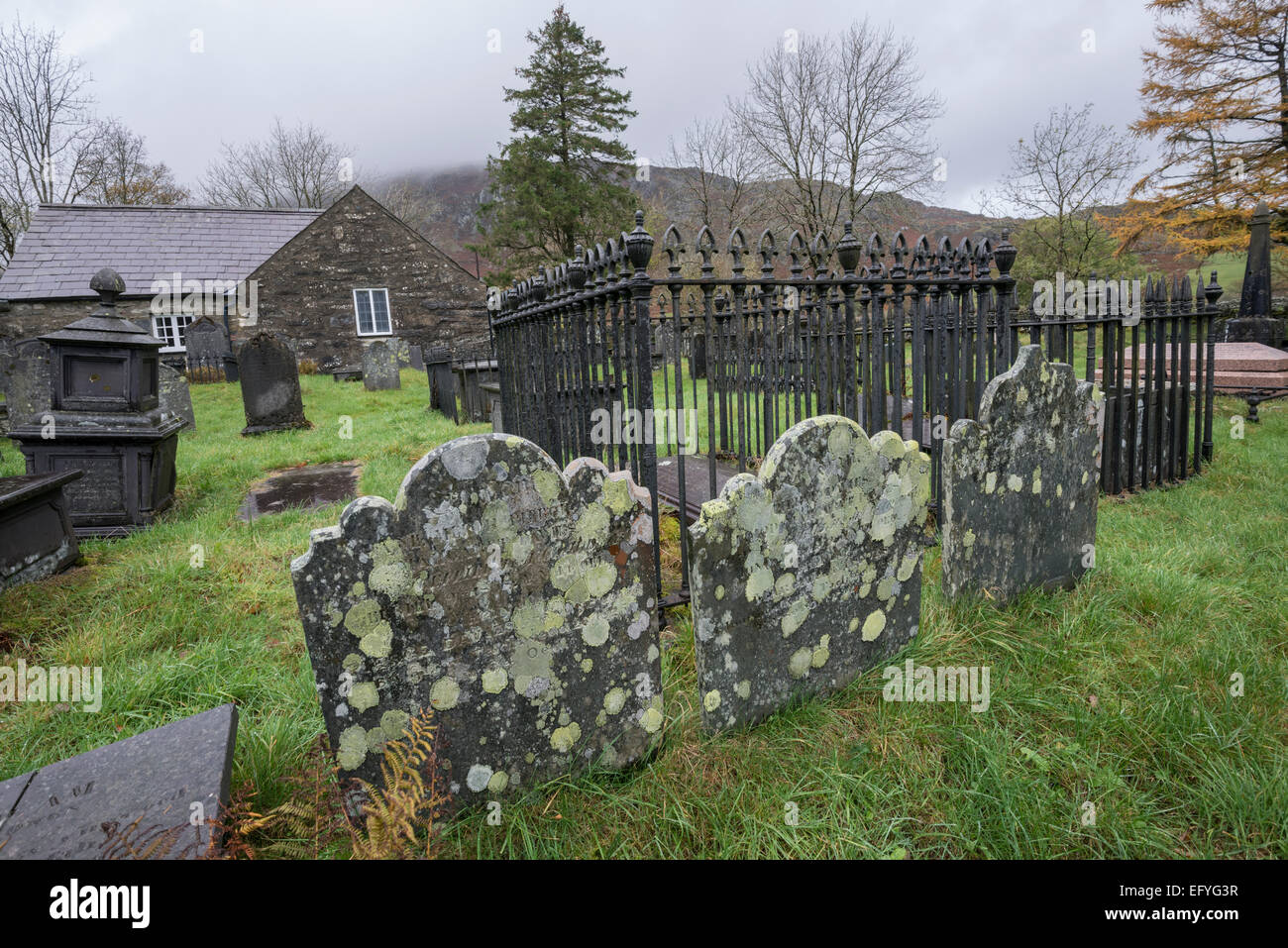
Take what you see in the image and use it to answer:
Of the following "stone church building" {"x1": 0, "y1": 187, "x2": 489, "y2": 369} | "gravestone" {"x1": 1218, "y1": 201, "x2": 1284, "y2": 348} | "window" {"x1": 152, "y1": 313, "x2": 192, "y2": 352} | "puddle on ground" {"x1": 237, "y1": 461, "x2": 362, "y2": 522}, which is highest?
"stone church building" {"x1": 0, "y1": 187, "x2": 489, "y2": 369}

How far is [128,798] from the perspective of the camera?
1.78 metres

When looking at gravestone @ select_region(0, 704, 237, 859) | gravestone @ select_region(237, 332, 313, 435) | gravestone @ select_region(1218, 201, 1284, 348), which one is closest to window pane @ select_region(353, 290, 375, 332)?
gravestone @ select_region(237, 332, 313, 435)

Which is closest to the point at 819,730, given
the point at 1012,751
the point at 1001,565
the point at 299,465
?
the point at 1012,751

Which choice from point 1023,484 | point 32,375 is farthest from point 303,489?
point 1023,484

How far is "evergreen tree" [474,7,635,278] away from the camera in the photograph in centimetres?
2369

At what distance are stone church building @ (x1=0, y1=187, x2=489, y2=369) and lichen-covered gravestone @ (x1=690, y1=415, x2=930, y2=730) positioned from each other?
18.4 meters

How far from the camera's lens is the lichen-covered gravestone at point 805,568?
2227mm

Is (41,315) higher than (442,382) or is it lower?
higher

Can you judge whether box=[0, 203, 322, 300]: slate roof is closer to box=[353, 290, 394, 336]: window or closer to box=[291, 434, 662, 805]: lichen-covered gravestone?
box=[353, 290, 394, 336]: window

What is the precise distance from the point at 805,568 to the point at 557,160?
84.2 feet

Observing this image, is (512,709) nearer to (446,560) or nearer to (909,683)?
(446,560)

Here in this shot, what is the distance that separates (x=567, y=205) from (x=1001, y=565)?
23.4 metres

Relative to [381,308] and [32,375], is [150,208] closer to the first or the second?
[381,308]

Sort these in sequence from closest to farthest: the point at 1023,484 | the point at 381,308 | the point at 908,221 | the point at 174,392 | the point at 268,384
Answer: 1. the point at 1023,484
2. the point at 268,384
3. the point at 174,392
4. the point at 908,221
5. the point at 381,308
